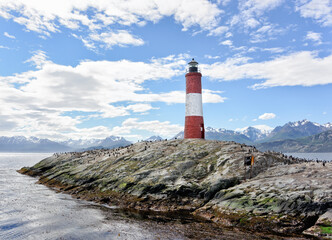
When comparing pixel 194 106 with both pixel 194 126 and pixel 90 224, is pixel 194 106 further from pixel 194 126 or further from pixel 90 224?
pixel 90 224

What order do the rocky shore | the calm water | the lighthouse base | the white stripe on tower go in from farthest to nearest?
1. the lighthouse base
2. the white stripe on tower
3. the rocky shore
4. the calm water

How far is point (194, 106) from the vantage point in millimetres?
48906

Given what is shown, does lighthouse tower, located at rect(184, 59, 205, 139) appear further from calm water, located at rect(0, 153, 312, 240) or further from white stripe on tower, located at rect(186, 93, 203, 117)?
calm water, located at rect(0, 153, 312, 240)

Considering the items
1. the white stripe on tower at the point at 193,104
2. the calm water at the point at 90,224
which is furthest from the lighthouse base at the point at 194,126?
the calm water at the point at 90,224

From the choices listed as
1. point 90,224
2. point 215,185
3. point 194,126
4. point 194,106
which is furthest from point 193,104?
point 90,224

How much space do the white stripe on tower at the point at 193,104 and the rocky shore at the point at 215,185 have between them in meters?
6.87

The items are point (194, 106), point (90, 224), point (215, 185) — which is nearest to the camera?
point (90, 224)

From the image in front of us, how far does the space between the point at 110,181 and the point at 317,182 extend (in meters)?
27.0

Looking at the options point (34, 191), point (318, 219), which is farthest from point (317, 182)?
point (34, 191)

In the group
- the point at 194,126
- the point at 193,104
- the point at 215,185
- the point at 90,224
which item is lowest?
the point at 90,224

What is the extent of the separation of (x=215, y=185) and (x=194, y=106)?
22.7 m

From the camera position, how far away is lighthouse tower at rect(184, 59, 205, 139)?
49.0m

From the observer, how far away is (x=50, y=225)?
72.6 ft

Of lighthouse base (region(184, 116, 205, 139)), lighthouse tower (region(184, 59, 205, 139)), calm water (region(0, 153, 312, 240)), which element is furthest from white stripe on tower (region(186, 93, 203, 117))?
calm water (region(0, 153, 312, 240))
